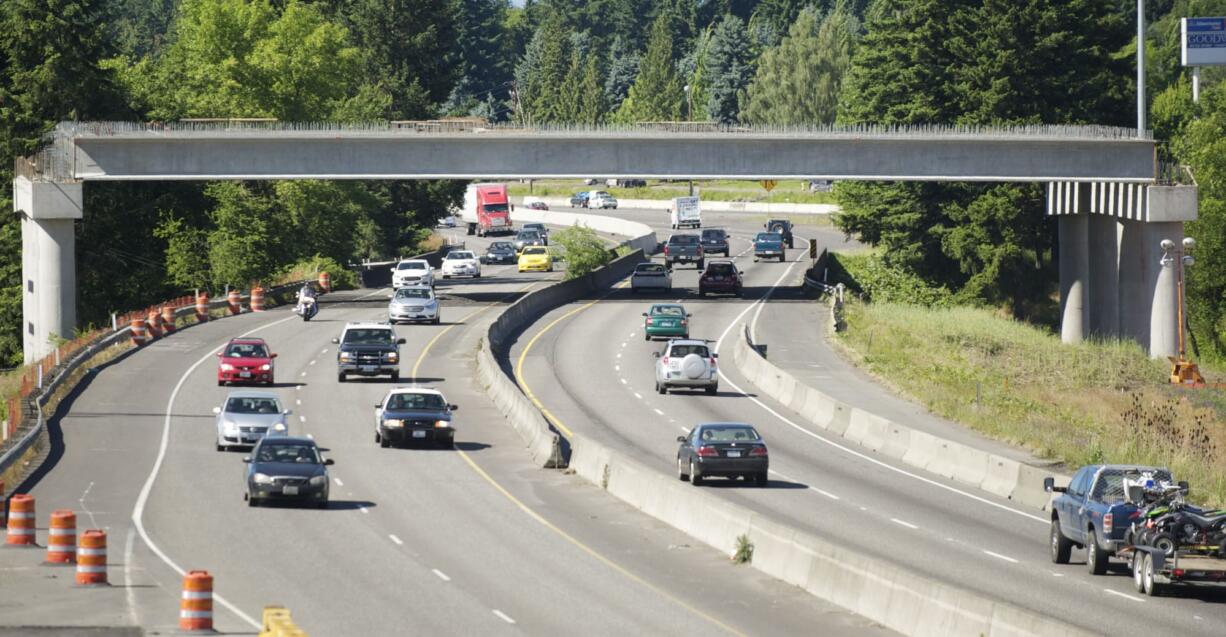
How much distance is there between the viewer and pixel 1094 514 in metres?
26.8

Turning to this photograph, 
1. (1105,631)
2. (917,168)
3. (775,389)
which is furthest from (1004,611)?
(917,168)

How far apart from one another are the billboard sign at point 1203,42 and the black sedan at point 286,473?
90.9 m

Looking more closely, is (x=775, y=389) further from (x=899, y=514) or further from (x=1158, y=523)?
(x=1158, y=523)

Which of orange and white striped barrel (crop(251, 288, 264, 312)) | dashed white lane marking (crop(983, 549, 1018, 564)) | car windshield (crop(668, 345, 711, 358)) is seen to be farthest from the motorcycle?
dashed white lane marking (crop(983, 549, 1018, 564))

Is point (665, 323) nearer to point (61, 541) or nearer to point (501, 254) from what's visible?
point (501, 254)

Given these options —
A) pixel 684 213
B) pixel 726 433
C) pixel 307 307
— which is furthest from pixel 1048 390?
pixel 684 213

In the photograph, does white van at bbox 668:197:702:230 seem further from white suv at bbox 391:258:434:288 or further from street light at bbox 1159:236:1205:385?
street light at bbox 1159:236:1205:385

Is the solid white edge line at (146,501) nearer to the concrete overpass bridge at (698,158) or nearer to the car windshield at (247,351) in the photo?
the car windshield at (247,351)

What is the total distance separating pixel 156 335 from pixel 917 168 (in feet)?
109

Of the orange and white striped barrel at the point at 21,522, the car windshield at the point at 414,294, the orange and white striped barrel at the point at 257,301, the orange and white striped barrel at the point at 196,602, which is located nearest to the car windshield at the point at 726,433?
the orange and white striped barrel at the point at 21,522

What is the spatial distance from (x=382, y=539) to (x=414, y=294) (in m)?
43.3

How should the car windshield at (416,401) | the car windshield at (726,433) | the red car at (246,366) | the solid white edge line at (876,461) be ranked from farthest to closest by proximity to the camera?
1. the red car at (246,366)
2. the car windshield at (416,401)
3. the car windshield at (726,433)
4. the solid white edge line at (876,461)

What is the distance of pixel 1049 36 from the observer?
9281 cm

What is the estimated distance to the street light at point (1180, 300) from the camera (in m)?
65.6
